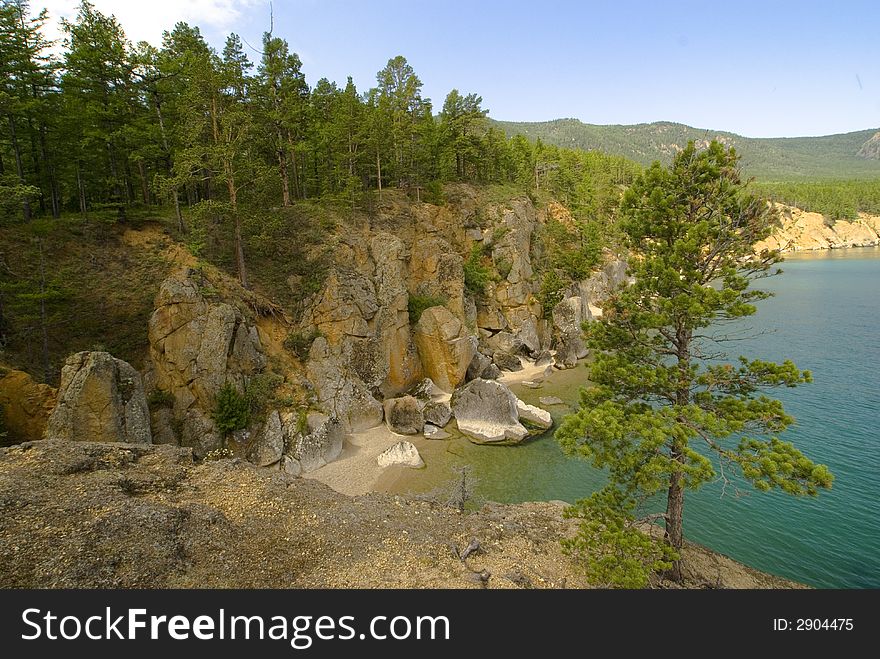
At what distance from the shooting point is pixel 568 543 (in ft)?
35.7

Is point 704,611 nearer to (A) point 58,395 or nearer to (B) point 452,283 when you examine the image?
(A) point 58,395

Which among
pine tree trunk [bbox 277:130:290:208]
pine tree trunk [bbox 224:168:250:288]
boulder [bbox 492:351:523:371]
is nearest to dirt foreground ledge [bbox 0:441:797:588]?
pine tree trunk [bbox 224:168:250:288]

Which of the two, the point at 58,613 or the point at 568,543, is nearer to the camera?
the point at 58,613

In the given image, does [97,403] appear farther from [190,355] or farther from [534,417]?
[534,417]

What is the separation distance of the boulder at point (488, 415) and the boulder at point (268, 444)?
35.4 ft

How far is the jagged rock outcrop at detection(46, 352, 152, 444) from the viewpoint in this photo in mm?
14289

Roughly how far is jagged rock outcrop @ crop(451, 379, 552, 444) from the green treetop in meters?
13.1

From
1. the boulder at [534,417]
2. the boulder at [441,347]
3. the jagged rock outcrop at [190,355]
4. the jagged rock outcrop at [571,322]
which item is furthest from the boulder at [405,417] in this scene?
the jagged rock outcrop at [571,322]

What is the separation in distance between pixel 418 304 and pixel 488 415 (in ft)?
35.8

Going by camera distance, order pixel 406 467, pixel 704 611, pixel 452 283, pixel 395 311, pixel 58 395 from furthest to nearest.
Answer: pixel 452 283 → pixel 395 311 → pixel 406 467 → pixel 58 395 → pixel 704 611

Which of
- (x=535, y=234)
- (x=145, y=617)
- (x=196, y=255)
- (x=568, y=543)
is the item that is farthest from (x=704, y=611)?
(x=535, y=234)

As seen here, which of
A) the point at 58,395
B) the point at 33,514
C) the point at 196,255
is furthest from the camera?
the point at 196,255

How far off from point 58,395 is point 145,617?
500 inches

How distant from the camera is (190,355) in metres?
19.2
